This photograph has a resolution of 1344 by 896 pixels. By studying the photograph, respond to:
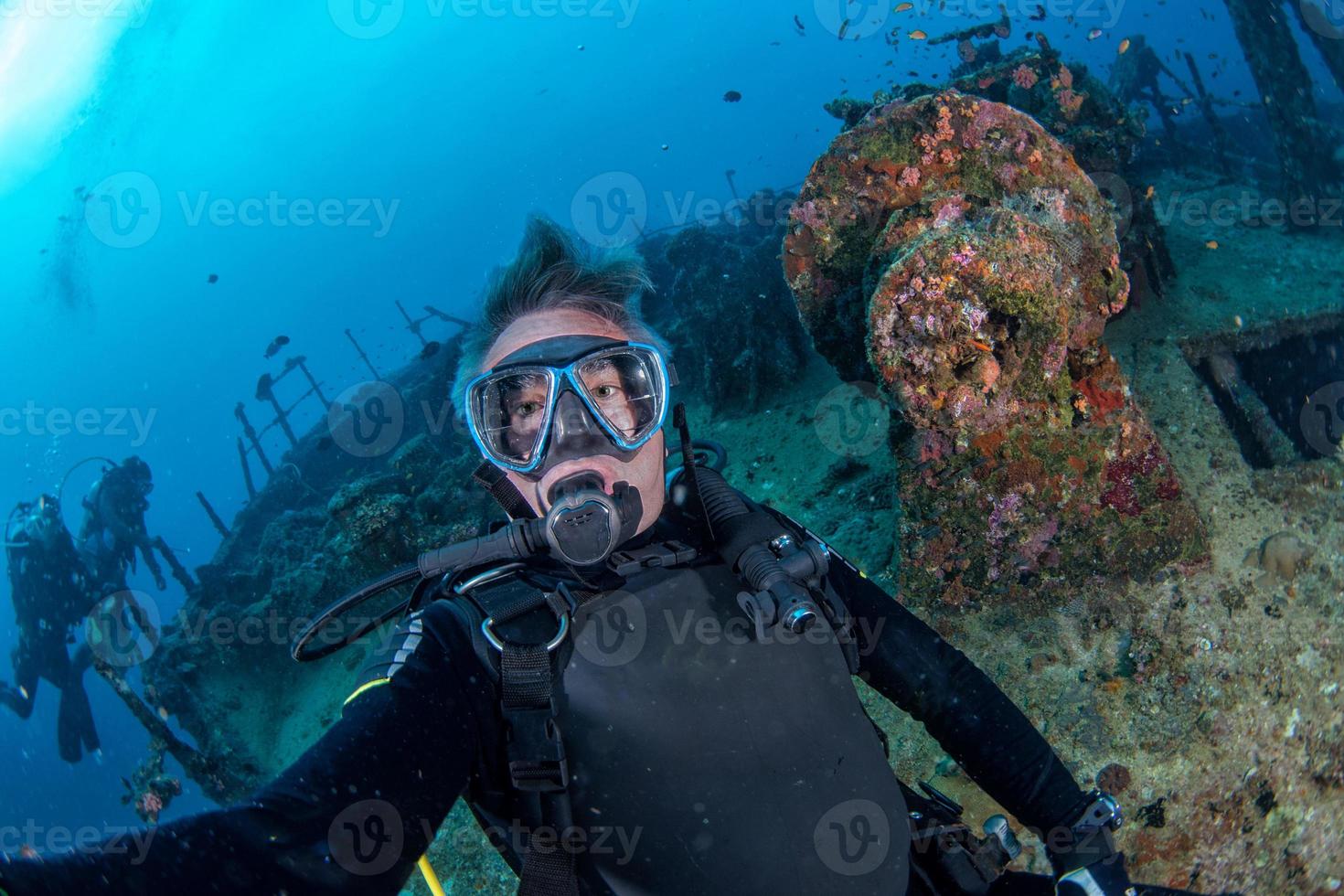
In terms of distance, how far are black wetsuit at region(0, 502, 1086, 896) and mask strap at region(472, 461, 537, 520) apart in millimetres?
565

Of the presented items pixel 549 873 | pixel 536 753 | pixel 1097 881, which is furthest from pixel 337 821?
pixel 1097 881

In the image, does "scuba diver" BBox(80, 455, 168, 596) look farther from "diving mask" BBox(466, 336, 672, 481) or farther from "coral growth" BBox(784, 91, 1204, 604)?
"coral growth" BBox(784, 91, 1204, 604)

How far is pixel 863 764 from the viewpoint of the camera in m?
2.18

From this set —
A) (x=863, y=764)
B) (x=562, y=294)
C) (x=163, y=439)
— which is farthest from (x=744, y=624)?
(x=163, y=439)

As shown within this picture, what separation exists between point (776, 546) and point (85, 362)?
180483mm

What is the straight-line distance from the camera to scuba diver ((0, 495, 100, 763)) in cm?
1243

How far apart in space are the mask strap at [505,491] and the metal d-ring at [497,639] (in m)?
0.65

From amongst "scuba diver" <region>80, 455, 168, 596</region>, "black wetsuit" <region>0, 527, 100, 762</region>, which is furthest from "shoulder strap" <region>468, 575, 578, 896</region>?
"scuba diver" <region>80, 455, 168, 596</region>

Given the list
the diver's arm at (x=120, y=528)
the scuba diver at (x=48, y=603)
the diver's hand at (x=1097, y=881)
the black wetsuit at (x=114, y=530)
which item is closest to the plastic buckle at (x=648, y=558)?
the diver's hand at (x=1097, y=881)

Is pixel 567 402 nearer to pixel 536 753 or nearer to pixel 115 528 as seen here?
pixel 536 753

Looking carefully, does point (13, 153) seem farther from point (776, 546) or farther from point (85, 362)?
point (776, 546)

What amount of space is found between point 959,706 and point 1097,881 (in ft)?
2.10

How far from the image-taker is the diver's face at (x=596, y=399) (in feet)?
8.11

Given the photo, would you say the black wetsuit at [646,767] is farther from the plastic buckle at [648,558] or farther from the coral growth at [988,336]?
the coral growth at [988,336]
